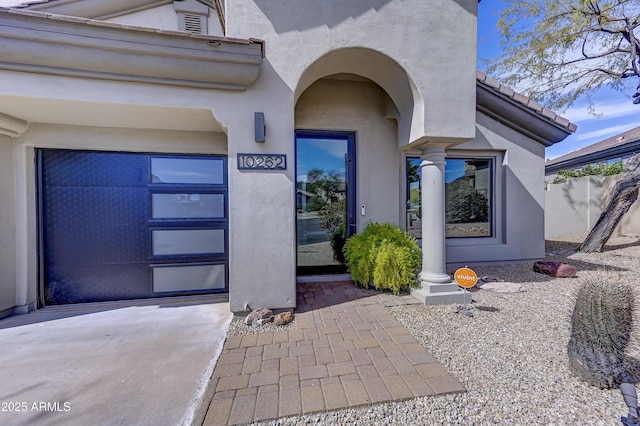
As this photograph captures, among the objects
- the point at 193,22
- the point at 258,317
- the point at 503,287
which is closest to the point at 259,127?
the point at 258,317

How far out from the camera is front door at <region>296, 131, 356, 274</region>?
561 centimetres

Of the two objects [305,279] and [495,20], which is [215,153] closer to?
[305,279]

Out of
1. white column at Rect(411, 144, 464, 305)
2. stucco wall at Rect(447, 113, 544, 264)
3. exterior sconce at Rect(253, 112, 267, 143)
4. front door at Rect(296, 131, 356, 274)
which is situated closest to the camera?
exterior sconce at Rect(253, 112, 267, 143)

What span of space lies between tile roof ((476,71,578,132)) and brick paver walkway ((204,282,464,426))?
5.66 metres

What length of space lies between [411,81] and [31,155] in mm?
6160

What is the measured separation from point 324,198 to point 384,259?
1.94 metres

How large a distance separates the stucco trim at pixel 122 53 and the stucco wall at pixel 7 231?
1.66m

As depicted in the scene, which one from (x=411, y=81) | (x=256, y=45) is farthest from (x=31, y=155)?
(x=411, y=81)

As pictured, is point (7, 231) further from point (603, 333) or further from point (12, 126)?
point (603, 333)

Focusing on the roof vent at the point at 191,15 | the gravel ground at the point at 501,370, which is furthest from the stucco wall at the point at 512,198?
the roof vent at the point at 191,15

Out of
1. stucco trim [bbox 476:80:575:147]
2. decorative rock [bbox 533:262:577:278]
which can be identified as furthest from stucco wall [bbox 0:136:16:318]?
decorative rock [bbox 533:262:577:278]

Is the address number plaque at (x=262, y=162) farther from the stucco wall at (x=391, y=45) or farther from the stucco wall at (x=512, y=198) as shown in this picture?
the stucco wall at (x=512, y=198)

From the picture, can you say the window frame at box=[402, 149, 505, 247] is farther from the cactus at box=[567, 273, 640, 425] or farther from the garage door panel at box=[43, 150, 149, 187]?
the garage door panel at box=[43, 150, 149, 187]

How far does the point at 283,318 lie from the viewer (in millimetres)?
3676
